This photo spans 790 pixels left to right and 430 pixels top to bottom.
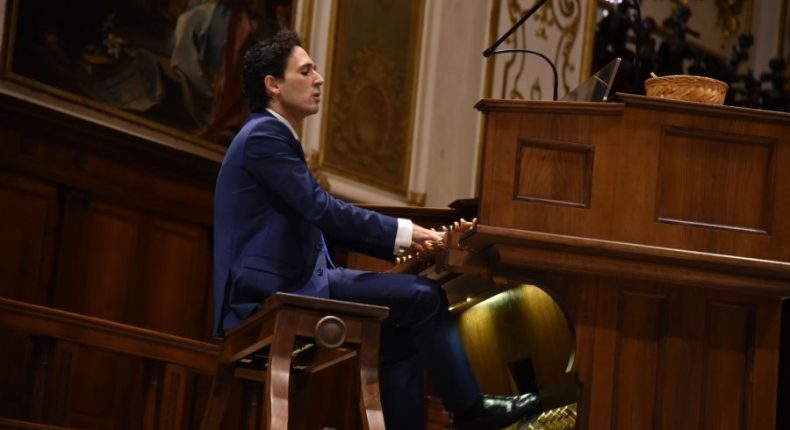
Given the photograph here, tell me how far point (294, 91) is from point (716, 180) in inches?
53.5

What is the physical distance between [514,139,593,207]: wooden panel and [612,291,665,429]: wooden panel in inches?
13.2

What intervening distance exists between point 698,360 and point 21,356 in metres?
3.52

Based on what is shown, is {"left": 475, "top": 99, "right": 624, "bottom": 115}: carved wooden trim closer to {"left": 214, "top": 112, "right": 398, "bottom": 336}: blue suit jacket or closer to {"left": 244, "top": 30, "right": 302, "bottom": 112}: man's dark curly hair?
{"left": 214, "top": 112, "right": 398, "bottom": 336}: blue suit jacket

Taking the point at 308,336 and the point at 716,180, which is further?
the point at 716,180

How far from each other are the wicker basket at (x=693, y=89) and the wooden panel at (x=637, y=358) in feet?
2.08

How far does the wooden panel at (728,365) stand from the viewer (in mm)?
4008

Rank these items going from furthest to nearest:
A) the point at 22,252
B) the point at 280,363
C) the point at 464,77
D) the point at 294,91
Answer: the point at 464,77 < the point at 22,252 < the point at 294,91 < the point at 280,363

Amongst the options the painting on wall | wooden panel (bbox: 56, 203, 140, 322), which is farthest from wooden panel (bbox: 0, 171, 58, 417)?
the painting on wall

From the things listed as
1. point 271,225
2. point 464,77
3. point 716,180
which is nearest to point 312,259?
point 271,225

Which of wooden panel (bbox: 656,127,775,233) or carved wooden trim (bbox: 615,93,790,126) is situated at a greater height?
carved wooden trim (bbox: 615,93,790,126)

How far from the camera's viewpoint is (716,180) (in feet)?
13.3

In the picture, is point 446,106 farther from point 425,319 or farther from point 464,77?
point 425,319

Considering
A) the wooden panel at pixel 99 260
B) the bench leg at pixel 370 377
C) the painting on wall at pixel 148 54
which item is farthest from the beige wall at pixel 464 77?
the bench leg at pixel 370 377

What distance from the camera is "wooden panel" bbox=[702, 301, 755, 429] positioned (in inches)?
158
